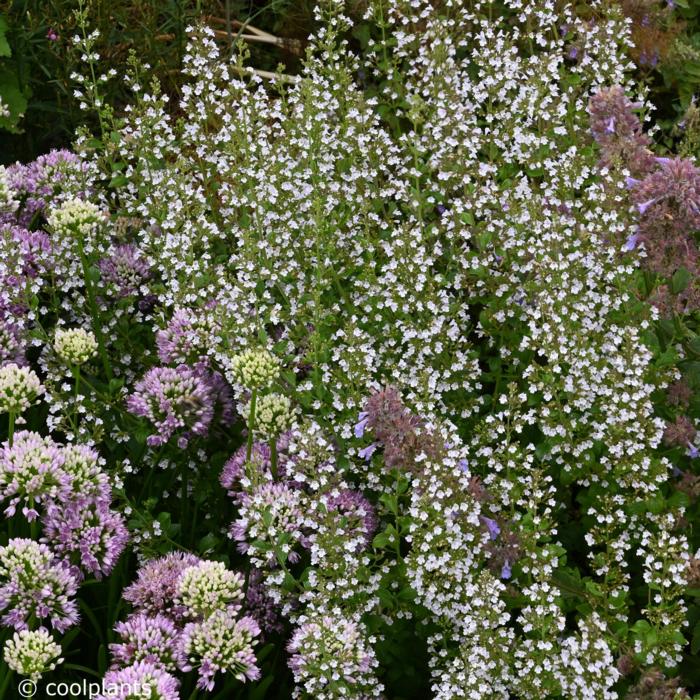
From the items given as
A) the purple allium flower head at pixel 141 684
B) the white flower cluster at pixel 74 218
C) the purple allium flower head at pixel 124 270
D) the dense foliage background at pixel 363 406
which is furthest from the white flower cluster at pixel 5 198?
the purple allium flower head at pixel 141 684

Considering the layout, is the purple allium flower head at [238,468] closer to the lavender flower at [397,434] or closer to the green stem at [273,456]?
the green stem at [273,456]

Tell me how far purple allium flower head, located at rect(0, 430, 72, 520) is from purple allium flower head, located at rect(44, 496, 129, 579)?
0.40ft

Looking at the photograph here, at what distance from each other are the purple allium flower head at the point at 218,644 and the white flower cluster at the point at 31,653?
0.28m

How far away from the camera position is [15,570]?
2.40 meters

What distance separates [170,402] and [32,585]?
2.42ft

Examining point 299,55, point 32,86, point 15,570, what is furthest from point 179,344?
point 299,55

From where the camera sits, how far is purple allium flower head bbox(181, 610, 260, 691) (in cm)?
228

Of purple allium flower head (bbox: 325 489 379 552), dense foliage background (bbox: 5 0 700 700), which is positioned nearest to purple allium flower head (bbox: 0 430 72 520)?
dense foliage background (bbox: 5 0 700 700)

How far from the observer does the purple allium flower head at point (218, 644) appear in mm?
2283

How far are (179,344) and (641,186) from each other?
4.64 feet

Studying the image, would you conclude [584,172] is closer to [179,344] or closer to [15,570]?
[179,344]

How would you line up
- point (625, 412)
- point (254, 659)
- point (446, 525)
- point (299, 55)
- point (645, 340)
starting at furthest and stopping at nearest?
point (299, 55)
point (645, 340)
point (625, 412)
point (446, 525)
point (254, 659)

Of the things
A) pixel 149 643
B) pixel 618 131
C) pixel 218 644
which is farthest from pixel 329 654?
pixel 618 131

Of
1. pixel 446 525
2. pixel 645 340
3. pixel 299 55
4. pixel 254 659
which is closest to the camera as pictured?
pixel 254 659
